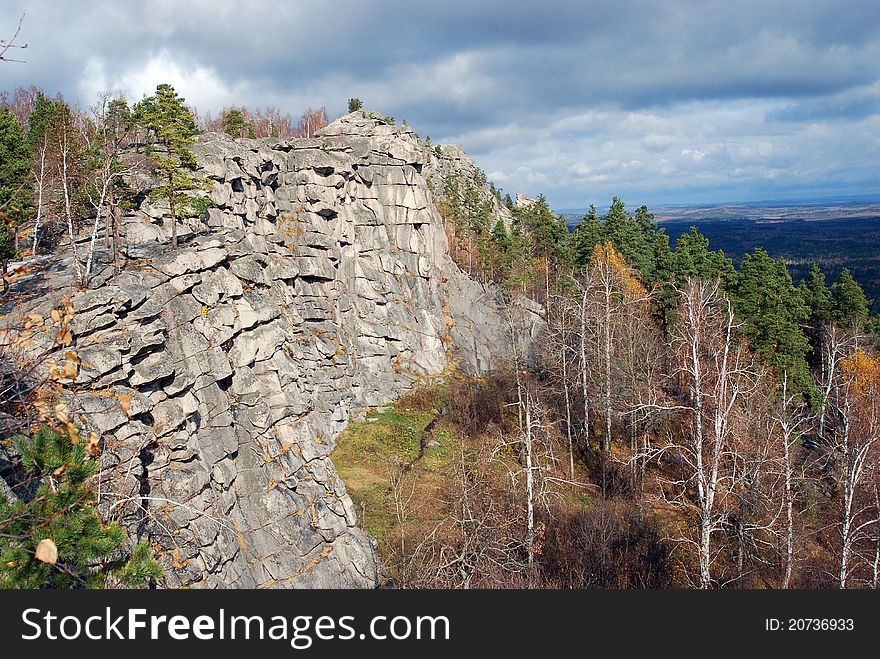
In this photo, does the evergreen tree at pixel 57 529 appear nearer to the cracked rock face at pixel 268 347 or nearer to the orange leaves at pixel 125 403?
the cracked rock face at pixel 268 347

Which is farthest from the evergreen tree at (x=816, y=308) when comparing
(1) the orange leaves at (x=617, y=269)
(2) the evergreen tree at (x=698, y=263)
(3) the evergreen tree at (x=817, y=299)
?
(1) the orange leaves at (x=617, y=269)

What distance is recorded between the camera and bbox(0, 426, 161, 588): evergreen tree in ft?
20.7

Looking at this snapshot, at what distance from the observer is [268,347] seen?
24406 millimetres

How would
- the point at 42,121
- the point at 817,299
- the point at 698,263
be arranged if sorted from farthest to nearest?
the point at 698,263, the point at 817,299, the point at 42,121

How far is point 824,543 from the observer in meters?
27.7

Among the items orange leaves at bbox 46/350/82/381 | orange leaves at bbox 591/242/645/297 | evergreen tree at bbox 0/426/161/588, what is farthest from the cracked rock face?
orange leaves at bbox 591/242/645/297

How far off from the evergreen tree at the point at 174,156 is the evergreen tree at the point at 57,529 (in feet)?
58.1

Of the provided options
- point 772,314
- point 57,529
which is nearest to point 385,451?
point 57,529

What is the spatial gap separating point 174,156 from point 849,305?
176ft

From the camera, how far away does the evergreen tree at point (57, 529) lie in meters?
6.32

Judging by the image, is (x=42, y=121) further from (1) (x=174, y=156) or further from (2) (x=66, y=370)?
(2) (x=66, y=370)

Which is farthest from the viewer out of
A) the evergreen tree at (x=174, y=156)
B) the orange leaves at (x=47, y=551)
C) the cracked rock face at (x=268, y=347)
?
the evergreen tree at (x=174, y=156)

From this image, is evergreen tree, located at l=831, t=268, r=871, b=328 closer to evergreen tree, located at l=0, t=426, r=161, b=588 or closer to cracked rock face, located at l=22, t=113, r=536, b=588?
cracked rock face, located at l=22, t=113, r=536, b=588

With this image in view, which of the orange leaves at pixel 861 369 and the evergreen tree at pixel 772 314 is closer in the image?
the orange leaves at pixel 861 369
